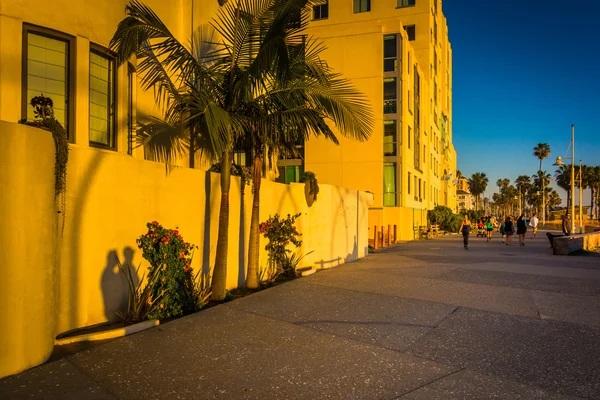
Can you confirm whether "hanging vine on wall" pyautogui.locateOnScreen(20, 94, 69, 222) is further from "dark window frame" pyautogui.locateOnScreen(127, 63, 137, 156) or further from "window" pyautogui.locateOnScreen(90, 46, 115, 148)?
"dark window frame" pyautogui.locateOnScreen(127, 63, 137, 156)

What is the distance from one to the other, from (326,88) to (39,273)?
541 centimetres

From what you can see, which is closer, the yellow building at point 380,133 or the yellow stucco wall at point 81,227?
the yellow stucco wall at point 81,227

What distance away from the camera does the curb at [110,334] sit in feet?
18.6

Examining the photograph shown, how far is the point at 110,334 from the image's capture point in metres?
5.96

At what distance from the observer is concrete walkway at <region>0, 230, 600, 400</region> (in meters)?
4.46

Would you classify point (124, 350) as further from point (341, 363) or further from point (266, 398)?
point (341, 363)

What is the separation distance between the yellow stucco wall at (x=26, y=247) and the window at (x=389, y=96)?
26.0 meters

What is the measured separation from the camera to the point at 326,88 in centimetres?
838

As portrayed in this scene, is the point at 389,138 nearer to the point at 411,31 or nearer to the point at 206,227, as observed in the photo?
the point at 411,31

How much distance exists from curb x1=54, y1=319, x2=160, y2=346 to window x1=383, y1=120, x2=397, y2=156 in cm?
2426

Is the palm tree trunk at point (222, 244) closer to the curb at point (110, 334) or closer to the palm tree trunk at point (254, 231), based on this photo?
the palm tree trunk at point (254, 231)

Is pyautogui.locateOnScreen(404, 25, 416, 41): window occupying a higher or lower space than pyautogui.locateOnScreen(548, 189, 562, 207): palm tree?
higher

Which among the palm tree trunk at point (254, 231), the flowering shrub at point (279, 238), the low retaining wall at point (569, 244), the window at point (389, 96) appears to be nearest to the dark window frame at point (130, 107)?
the palm tree trunk at point (254, 231)

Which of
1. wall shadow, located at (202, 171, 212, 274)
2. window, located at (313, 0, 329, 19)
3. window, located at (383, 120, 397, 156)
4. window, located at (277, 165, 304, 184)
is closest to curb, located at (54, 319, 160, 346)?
wall shadow, located at (202, 171, 212, 274)
